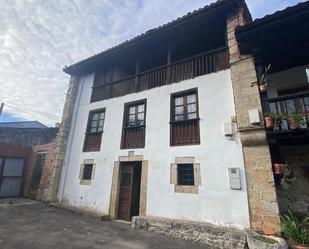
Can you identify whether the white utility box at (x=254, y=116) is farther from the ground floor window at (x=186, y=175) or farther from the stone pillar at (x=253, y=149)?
the ground floor window at (x=186, y=175)

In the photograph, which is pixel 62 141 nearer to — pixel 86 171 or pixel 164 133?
pixel 86 171

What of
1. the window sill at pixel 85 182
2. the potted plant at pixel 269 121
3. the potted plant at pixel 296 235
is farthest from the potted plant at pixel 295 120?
the window sill at pixel 85 182

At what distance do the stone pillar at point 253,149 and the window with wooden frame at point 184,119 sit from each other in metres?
1.55

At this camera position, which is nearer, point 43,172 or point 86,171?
point 86,171

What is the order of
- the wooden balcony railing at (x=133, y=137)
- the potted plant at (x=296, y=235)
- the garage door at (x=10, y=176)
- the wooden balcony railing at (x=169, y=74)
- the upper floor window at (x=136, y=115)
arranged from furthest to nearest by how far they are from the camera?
the garage door at (x=10, y=176) → the upper floor window at (x=136, y=115) → the wooden balcony railing at (x=133, y=137) → the wooden balcony railing at (x=169, y=74) → the potted plant at (x=296, y=235)

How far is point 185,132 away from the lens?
728 cm

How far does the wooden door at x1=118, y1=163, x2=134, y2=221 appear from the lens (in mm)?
7977

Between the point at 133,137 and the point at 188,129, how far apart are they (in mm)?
2573

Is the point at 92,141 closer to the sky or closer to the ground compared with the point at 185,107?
closer to the ground

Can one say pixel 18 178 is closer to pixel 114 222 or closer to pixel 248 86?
pixel 114 222

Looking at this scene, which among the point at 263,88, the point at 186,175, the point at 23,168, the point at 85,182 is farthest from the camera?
the point at 23,168

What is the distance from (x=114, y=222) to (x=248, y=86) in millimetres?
6894

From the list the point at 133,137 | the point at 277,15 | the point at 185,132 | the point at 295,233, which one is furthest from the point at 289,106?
the point at 133,137

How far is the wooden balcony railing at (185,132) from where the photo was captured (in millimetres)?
7031
